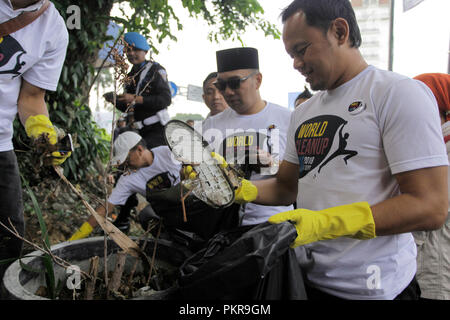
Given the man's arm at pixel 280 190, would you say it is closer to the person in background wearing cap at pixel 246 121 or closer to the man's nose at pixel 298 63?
the person in background wearing cap at pixel 246 121

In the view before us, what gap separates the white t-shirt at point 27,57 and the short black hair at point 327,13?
1278 mm

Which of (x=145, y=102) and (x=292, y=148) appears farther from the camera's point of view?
(x=145, y=102)

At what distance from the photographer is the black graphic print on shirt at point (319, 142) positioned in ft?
3.57

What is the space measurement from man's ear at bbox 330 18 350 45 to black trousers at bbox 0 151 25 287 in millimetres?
1678

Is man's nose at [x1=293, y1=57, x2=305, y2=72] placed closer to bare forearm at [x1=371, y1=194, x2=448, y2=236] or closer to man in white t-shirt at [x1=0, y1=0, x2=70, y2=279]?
bare forearm at [x1=371, y1=194, x2=448, y2=236]

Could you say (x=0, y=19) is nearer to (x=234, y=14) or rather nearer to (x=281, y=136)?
(x=281, y=136)

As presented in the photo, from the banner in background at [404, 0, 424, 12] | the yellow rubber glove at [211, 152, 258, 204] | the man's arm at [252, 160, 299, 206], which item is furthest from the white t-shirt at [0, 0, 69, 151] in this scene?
the banner in background at [404, 0, 424, 12]

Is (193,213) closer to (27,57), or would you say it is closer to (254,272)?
(254,272)

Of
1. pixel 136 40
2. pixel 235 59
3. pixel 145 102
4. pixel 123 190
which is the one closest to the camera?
pixel 235 59

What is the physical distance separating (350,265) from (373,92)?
61 cm

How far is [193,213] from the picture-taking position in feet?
5.31

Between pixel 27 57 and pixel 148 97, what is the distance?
1788mm

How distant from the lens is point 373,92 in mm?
1045

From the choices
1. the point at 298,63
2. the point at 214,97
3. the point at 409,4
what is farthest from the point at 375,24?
the point at 298,63
